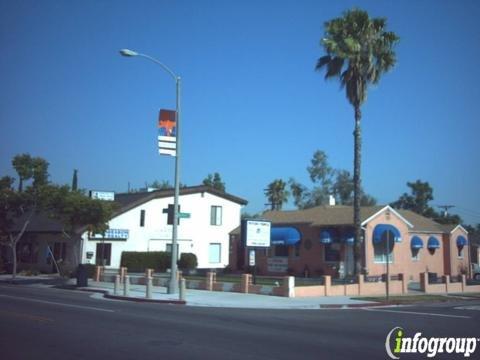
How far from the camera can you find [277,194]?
7506 cm

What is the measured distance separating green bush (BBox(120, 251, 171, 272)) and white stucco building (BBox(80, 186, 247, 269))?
31.3 inches

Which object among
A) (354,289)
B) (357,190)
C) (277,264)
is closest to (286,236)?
(277,264)

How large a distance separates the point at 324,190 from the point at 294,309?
59146mm

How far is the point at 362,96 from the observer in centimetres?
3328

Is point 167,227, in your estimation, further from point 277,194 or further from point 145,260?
point 277,194

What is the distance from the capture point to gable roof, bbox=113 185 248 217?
148 feet

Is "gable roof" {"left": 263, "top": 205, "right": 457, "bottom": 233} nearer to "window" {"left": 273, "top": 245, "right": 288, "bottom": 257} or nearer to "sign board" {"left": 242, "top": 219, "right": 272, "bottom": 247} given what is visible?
"window" {"left": 273, "top": 245, "right": 288, "bottom": 257}

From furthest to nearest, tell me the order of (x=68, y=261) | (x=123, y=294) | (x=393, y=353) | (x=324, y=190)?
1. (x=324, y=190)
2. (x=68, y=261)
3. (x=123, y=294)
4. (x=393, y=353)

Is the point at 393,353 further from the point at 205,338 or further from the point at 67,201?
the point at 67,201

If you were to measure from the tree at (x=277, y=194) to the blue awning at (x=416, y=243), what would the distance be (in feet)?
107

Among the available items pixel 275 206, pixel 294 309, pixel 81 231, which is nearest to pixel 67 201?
pixel 81 231

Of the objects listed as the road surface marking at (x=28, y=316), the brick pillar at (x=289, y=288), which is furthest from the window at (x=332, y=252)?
the road surface marking at (x=28, y=316)

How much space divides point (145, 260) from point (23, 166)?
475 inches

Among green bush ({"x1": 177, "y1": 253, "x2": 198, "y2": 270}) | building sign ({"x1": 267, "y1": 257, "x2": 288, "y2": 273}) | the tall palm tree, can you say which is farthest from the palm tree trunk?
green bush ({"x1": 177, "y1": 253, "x2": 198, "y2": 270})
